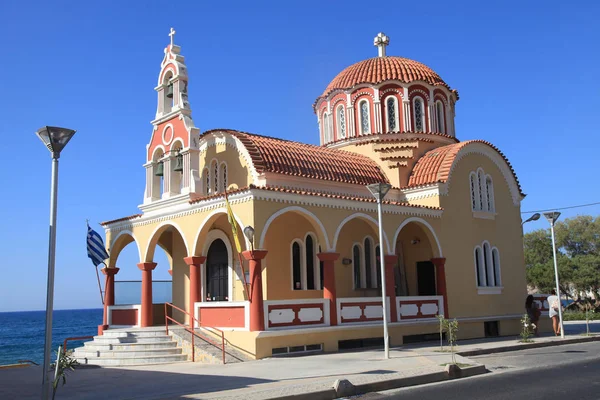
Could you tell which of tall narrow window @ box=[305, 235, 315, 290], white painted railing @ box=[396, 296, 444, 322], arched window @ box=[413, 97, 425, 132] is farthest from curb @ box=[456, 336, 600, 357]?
arched window @ box=[413, 97, 425, 132]

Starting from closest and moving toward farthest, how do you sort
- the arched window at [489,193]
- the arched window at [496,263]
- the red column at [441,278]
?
the red column at [441,278] < the arched window at [496,263] < the arched window at [489,193]

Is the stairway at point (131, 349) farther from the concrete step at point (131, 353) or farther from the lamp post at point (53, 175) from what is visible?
the lamp post at point (53, 175)

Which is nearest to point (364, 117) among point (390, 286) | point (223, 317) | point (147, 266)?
point (390, 286)

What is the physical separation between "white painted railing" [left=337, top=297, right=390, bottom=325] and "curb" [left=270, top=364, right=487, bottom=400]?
5.46 metres

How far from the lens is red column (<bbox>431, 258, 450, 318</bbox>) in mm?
21906

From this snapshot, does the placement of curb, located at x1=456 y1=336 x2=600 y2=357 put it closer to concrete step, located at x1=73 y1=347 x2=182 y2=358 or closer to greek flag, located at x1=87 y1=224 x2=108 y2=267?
concrete step, located at x1=73 y1=347 x2=182 y2=358

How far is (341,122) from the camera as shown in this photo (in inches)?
1078

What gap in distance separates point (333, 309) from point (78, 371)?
23.5 feet

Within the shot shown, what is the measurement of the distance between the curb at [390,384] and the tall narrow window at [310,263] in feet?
24.9

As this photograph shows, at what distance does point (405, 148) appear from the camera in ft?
82.9

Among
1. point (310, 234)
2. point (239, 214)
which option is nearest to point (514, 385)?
point (239, 214)

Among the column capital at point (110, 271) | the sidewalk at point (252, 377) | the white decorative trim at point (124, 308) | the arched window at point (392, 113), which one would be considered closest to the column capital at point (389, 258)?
the sidewalk at point (252, 377)

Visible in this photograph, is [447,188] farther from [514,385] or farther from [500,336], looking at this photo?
[514,385]

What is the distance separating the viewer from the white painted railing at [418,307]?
20.5 meters
